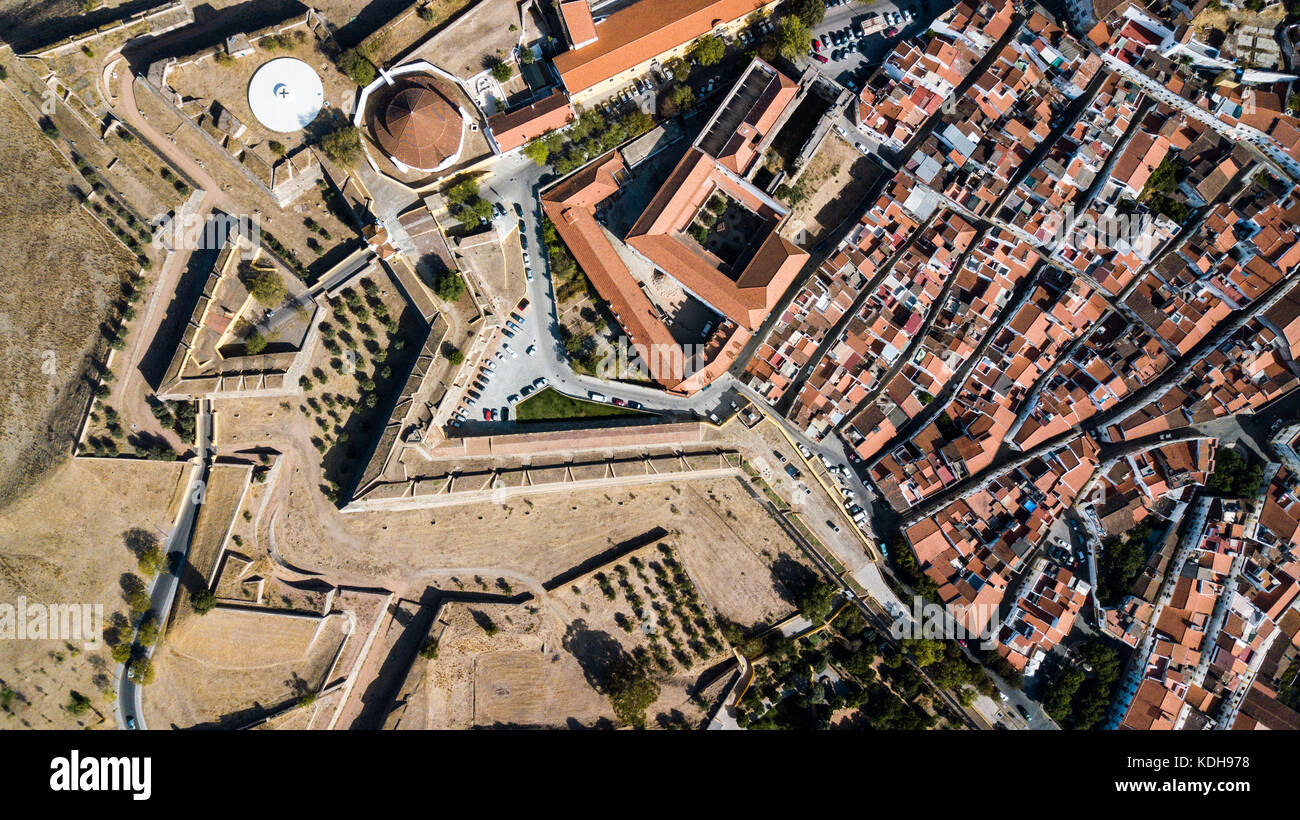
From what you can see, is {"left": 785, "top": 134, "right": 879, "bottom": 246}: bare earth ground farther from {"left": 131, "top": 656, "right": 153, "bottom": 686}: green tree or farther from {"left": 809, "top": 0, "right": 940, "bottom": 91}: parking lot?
{"left": 131, "top": 656, "right": 153, "bottom": 686}: green tree

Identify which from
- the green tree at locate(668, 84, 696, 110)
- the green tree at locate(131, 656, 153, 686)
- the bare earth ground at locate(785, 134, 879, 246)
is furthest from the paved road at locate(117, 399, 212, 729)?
the bare earth ground at locate(785, 134, 879, 246)

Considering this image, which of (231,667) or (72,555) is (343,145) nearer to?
(72,555)

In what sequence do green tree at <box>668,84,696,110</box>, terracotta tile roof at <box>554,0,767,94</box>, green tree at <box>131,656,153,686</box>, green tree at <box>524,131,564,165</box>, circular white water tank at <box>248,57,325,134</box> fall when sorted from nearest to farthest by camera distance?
green tree at <box>131,656,153,686</box>, circular white water tank at <box>248,57,325,134</box>, terracotta tile roof at <box>554,0,767,94</box>, green tree at <box>524,131,564,165</box>, green tree at <box>668,84,696,110</box>

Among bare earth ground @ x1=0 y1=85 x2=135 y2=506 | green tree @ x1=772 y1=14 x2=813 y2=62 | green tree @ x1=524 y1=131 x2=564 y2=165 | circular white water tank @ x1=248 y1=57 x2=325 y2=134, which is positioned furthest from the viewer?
green tree @ x1=772 y1=14 x2=813 y2=62

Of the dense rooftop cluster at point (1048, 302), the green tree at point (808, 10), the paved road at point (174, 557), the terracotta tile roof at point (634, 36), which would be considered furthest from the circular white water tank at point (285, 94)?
the dense rooftop cluster at point (1048, 302)

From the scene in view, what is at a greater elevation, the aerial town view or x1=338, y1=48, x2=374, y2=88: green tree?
x1=338, y1=48, x2=374, y2=88: green tree
